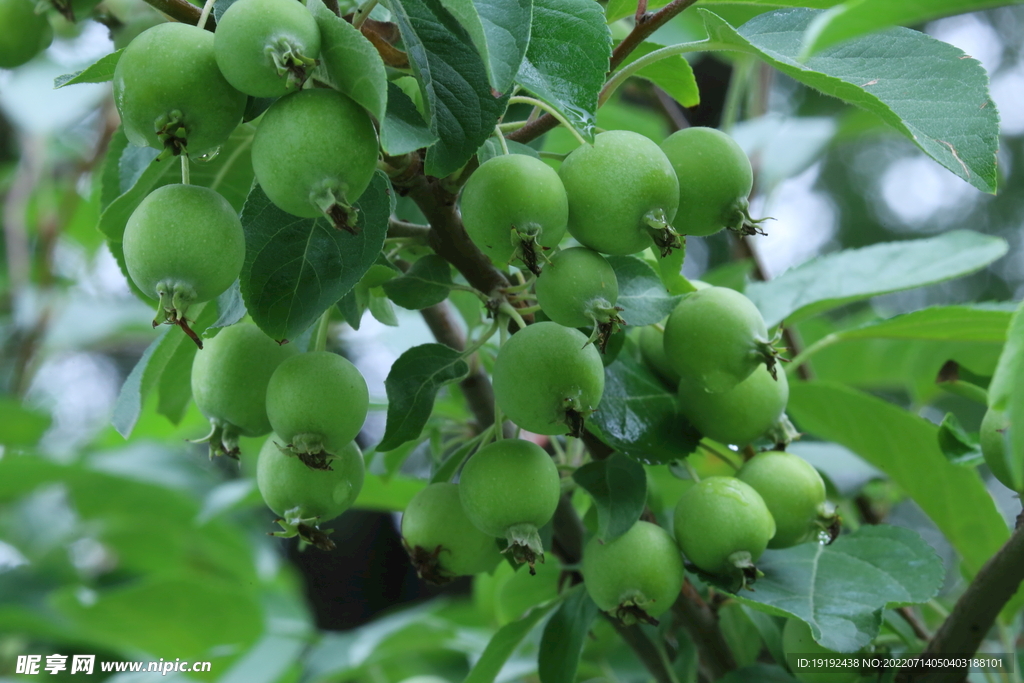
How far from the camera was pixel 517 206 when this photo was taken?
76cm

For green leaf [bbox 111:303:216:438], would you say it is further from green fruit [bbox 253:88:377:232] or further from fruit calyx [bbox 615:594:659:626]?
fruit calyx [bbox 615:594:659:626]

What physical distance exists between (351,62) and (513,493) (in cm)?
43

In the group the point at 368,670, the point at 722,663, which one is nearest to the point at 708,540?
the point at 722,663

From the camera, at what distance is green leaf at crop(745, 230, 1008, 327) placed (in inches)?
57.9

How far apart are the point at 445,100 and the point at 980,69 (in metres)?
0.55

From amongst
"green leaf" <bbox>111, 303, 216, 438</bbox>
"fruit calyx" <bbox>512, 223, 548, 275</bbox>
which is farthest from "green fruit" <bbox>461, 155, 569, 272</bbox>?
"green leaf" <bbox>111, 303, 216, 438</bbox>

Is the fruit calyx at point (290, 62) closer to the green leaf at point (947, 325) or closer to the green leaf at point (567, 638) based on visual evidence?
the green leaf at point (567, 638)

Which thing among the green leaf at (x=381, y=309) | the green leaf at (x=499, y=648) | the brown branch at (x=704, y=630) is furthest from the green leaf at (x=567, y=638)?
the green leaf at (x=381, y=309)

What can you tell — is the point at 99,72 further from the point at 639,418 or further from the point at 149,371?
the point at 639,418

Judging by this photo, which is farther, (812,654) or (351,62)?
(812,654)

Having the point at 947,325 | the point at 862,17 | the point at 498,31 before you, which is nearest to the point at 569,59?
the point at 498,31

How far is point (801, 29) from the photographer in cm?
92

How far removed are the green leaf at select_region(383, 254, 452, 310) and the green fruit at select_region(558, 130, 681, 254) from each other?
20 cm

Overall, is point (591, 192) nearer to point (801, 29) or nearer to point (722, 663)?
point (801, 29)
